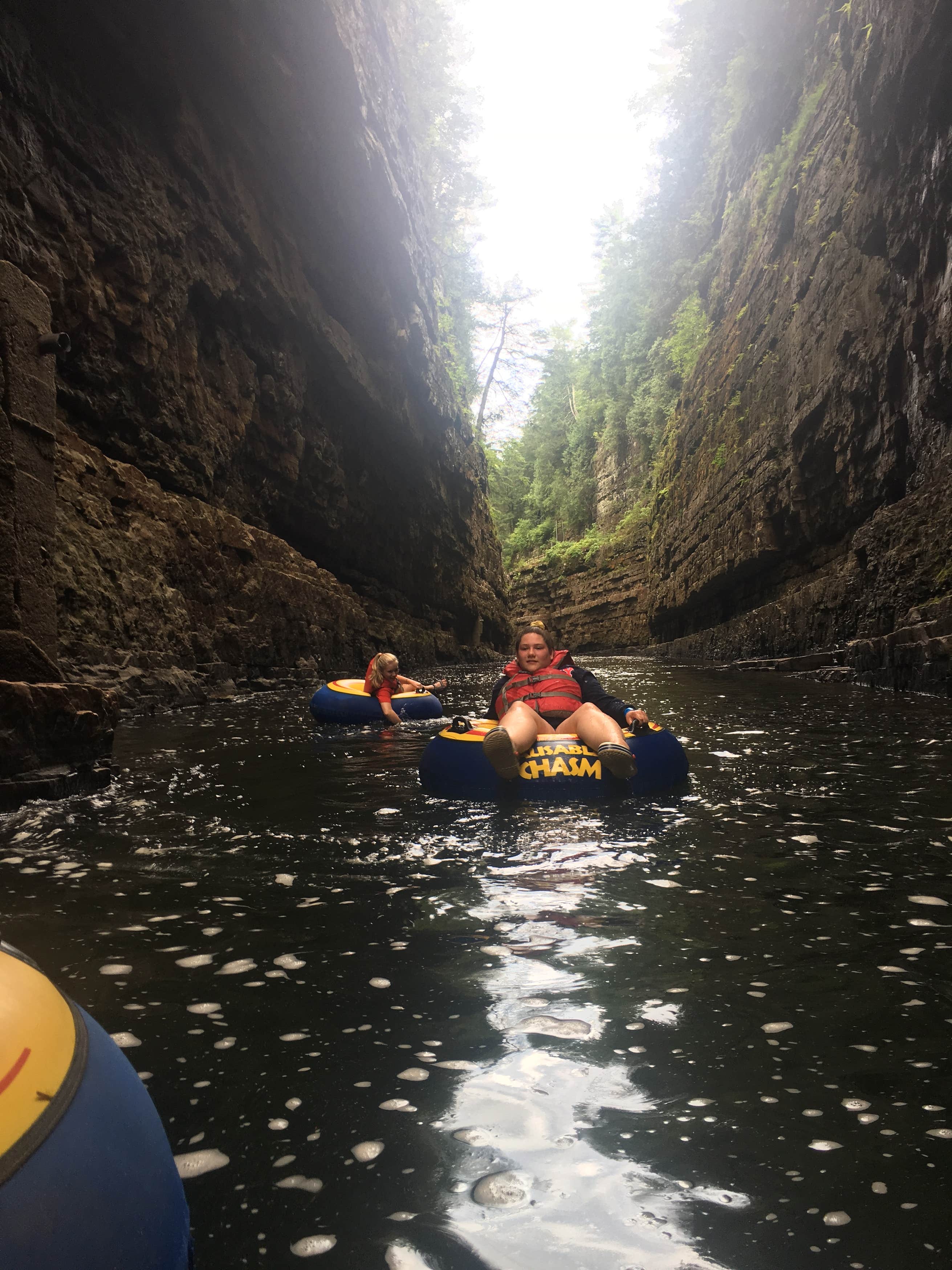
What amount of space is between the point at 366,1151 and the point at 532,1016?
0.70m

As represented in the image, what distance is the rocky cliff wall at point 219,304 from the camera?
1073 cm

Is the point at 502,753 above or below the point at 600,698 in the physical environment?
below

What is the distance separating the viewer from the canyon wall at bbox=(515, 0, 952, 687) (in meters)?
12.1

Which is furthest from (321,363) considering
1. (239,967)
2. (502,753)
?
(239,967)

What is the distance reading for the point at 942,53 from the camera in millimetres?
10742

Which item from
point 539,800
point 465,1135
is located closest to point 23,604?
point 539,800

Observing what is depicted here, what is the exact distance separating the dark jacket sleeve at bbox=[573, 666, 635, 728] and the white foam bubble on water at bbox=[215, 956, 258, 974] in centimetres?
333

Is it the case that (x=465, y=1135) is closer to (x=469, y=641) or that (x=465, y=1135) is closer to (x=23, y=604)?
(x=23, y=604)

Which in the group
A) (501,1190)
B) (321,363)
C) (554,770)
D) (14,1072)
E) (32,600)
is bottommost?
(501,1190)

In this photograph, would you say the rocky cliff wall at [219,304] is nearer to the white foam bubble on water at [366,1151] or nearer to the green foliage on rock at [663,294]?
the white foam bubble on water at [366,1151]

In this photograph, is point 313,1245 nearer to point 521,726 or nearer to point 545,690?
point 521,726

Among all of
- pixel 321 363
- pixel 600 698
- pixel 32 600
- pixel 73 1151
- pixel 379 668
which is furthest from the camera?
pixel 321 363

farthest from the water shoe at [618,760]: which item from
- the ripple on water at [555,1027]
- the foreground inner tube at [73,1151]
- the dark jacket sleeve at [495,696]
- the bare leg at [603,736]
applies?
the foreground inner tube at [73,1151]

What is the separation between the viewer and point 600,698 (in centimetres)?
579
